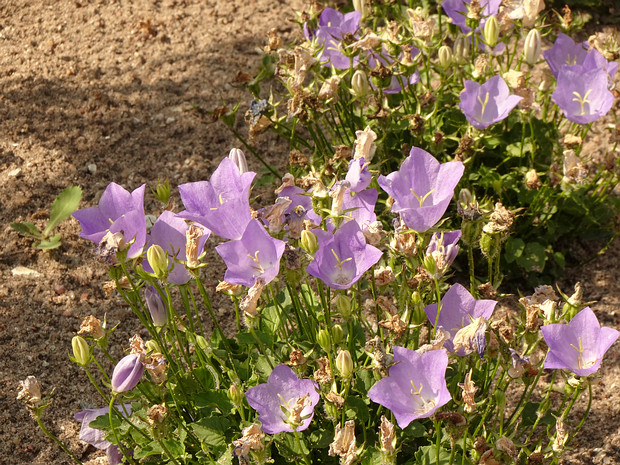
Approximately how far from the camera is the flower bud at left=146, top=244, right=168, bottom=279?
6.29ft

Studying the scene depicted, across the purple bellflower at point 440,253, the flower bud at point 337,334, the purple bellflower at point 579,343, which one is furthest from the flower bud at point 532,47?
the flower bud at point 337,334

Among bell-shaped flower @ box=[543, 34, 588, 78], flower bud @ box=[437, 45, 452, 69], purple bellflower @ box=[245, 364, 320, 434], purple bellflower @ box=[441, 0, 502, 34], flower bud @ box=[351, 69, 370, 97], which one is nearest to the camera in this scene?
purple bellflower @ box=[245, 364, 320, 434]

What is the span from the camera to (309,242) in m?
1.92

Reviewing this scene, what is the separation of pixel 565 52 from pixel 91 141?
238 cm

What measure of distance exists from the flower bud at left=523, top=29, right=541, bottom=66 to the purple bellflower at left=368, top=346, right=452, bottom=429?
1.61 meters

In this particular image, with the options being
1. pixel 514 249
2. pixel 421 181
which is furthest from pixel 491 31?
pixel 421 181

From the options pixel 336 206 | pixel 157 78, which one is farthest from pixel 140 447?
pixel 157 78

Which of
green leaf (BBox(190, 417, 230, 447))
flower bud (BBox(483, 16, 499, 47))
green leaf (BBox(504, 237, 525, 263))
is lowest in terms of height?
green leaf (BBox(504, 237, 525, 263))

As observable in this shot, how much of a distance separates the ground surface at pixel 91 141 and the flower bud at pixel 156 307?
0.63 m

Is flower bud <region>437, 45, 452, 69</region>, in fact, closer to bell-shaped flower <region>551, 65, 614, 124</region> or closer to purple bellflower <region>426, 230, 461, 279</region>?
bell-shaped flower <region>551, 65, 614, 124</region>

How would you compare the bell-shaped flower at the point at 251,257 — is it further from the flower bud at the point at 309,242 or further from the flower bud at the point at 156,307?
the flower bud at the point at 156,307

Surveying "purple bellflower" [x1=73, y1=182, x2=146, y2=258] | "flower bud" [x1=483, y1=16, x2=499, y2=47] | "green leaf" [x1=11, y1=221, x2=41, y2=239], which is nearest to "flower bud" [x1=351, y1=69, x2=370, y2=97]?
"flower bud" [x1=483, y1=16, x2=499, y2=47]

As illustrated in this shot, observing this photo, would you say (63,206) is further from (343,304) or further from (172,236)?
(343,304)

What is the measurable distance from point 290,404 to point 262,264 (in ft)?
1.31
